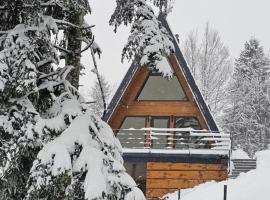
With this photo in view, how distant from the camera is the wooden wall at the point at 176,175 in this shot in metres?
17.6

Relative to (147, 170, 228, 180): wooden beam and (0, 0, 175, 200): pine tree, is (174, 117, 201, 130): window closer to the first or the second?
(147, 170, 228, 180): wooden beam

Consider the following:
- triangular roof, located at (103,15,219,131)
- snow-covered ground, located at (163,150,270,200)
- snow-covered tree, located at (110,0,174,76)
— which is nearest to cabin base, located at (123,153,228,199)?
snow-covered ground, located at (163,150,270,200)

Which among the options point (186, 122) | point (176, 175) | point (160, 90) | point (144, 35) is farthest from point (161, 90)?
point (144, 35)

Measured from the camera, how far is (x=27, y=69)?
203 inches

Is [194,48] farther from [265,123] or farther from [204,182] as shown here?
[204,182]

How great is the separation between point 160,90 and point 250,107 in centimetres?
2139

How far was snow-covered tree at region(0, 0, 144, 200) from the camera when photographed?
5.02 m

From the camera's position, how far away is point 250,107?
39250 mm

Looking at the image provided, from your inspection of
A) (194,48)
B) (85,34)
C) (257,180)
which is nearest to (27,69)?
(85,34)

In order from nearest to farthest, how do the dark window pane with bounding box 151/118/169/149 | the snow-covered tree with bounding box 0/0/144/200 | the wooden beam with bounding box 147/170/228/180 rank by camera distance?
the snow-covered tree with bounding box 0/0/144/200 < the wooden beam with bounding box 147/170/228/180 < the dark window pane with bounding box 151/118/169/149

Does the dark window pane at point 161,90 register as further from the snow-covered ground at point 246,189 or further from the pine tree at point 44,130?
the pine tree at point 44,130

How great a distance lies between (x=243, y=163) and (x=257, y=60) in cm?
2136

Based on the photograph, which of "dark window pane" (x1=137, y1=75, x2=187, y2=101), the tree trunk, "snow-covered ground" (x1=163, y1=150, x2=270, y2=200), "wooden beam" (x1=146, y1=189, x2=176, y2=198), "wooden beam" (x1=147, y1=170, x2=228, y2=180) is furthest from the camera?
"dark window pane" (x1=137, y1=75, x2=187, y2=101)

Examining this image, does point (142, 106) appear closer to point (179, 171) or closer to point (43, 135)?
point (179, 171)
